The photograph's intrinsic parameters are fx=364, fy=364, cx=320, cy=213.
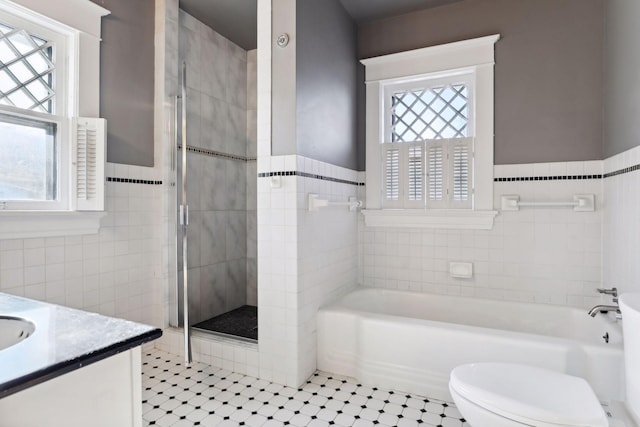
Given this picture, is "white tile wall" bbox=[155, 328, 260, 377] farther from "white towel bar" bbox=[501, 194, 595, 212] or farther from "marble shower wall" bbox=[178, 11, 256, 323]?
"white towel bar" bbox=[501, 194, 595, 212]

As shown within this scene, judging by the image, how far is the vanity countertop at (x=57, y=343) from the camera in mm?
637

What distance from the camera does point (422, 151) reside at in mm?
2803

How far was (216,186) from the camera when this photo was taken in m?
3.18

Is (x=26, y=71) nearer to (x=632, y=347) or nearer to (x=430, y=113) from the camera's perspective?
(x=430, y=113)

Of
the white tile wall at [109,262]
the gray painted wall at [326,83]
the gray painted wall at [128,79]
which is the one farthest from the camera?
the gray painted wall at [128,79]

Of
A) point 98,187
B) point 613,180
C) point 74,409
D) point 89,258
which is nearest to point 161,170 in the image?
point 98,187

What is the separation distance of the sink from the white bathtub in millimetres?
1660

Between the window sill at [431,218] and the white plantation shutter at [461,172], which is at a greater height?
the white plantation shutter at [461,172]

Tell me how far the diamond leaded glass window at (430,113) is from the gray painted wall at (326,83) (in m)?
0.36

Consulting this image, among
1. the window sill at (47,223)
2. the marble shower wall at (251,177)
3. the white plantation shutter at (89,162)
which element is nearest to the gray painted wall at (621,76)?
the marble shower wall at (251,177)

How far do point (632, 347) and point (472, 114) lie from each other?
1901mm

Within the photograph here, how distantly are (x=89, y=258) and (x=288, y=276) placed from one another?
125 centimetres

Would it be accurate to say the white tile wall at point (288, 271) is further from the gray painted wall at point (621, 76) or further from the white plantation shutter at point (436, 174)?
the gray painted wall at point (621, 76)

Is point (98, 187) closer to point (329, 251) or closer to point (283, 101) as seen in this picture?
point (283, 101)
